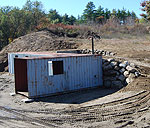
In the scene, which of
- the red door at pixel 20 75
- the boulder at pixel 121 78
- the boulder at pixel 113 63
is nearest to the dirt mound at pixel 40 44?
the red door at pixel 20 75

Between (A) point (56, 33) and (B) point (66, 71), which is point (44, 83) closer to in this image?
(B) point (66, 71)

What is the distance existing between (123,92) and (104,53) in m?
9.02

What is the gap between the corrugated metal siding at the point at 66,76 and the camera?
13297 millimetres

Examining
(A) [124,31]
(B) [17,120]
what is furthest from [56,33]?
(B) [17,120]

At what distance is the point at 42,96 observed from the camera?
13.6 metres

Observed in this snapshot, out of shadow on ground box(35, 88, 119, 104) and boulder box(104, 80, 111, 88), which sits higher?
boulder box(104, 80, 111, 88)

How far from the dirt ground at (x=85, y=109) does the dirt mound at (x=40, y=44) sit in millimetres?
12865

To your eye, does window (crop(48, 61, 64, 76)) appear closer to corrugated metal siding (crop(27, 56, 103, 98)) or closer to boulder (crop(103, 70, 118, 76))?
corrugated metal siding (crop(27, 56, 103, 98))

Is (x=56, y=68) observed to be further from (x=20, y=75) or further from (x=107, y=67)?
(x=107, y=67)

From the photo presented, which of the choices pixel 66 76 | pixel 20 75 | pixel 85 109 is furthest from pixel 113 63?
pixel 20 75

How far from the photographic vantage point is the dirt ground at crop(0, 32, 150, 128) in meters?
8.96

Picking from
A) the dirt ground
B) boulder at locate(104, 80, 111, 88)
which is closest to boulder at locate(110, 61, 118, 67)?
boulder at locate(104, 80, 111, 88)

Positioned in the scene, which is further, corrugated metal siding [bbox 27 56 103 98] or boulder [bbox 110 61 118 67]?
boulder [bbox 110 61 118 67]

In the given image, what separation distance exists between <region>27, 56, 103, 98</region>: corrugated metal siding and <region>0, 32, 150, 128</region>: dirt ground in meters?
0.52
